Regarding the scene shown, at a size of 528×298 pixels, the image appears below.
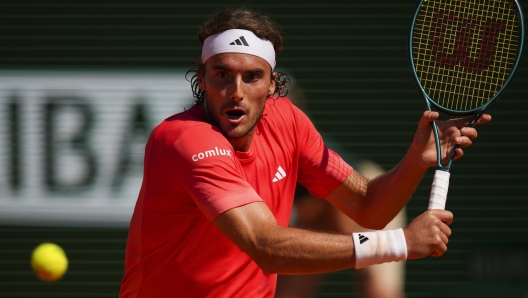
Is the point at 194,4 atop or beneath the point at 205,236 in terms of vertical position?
atop

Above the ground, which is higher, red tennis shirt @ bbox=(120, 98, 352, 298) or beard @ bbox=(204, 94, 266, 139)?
beard @ bbox=(204, 94, 266, 139)

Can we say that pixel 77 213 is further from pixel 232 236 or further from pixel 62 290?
pixel 232 236

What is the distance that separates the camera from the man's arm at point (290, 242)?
8.75 ft

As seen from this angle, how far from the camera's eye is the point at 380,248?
104 inches

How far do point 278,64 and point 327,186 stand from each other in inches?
89.6

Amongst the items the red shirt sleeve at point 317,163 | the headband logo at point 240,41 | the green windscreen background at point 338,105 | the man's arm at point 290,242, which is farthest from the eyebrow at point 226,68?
the green windscreen background at point 338,105

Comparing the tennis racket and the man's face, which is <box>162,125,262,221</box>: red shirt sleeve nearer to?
the man's face

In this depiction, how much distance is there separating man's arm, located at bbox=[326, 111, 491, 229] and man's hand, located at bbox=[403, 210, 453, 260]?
46 centimetres

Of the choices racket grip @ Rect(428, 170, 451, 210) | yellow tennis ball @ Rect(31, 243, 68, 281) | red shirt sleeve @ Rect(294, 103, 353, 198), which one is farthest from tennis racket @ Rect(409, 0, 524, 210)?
yellow tennis ball @ Rect(31, 243, 68, 281)

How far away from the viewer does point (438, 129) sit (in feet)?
10.1

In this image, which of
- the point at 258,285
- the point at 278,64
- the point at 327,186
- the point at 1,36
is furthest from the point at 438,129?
the point at 1,36

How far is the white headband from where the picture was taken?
→ 10.2ft

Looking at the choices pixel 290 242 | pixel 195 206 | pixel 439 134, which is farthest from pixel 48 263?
pixel 439 134

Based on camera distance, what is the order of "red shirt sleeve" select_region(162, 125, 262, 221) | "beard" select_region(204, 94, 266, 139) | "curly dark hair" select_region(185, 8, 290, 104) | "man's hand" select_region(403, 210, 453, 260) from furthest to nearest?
1. "curly dark hair" select_region(185, 8, 290, 104)
2. "beard" select_region(204, 94, 266, 139)
3. "red shirt sleeve" select_region(162, 125, 262, 221)
4. "man's hand" select_region(403, 210, 453, 260)
